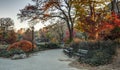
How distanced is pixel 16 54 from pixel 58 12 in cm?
1507

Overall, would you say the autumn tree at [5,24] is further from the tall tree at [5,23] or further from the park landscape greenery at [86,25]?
the park landscape greenery at [86,25]

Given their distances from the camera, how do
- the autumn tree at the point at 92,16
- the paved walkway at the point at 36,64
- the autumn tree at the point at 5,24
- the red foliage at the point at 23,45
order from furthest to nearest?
the autumn tree at the point at 5,24 < the red foliage at the point at 23,45 < the autumn tree at the point at 92,16 < the paved walkway at the point at 36,64

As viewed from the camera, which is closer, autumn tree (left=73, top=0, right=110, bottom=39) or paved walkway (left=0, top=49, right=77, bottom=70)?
paved walkway (left=0, top=49, right=77, bottom=70)

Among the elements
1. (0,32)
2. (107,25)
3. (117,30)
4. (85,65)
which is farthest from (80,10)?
(0,32)

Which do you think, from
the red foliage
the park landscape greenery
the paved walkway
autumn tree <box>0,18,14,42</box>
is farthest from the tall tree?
the paved walkway

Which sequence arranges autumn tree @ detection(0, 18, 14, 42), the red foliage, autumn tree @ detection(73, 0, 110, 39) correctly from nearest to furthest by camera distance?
autumn tree @ detection(73, 0, 110, 39)
the red foliage
autumn tree @ detection(0, 18, 14, 42)

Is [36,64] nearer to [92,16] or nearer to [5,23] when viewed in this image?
[92,16]

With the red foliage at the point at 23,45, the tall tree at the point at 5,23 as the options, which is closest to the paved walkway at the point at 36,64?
the red foliage at the point at 23,45

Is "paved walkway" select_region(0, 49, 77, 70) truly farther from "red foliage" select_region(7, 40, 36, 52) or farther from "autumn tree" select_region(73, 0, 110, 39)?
"red foliage" select_region(7, 40, 36, 52)

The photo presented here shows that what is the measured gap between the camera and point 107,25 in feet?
66.0

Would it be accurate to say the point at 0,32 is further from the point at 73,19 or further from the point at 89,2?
the point at 89,2

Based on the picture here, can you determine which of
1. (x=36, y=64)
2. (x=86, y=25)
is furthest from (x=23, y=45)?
(x=36, y=64)

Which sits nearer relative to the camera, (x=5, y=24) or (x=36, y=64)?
(x=36, y=64)

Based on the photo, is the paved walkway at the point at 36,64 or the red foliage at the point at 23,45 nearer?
the paved walkway at the point at 36,64
